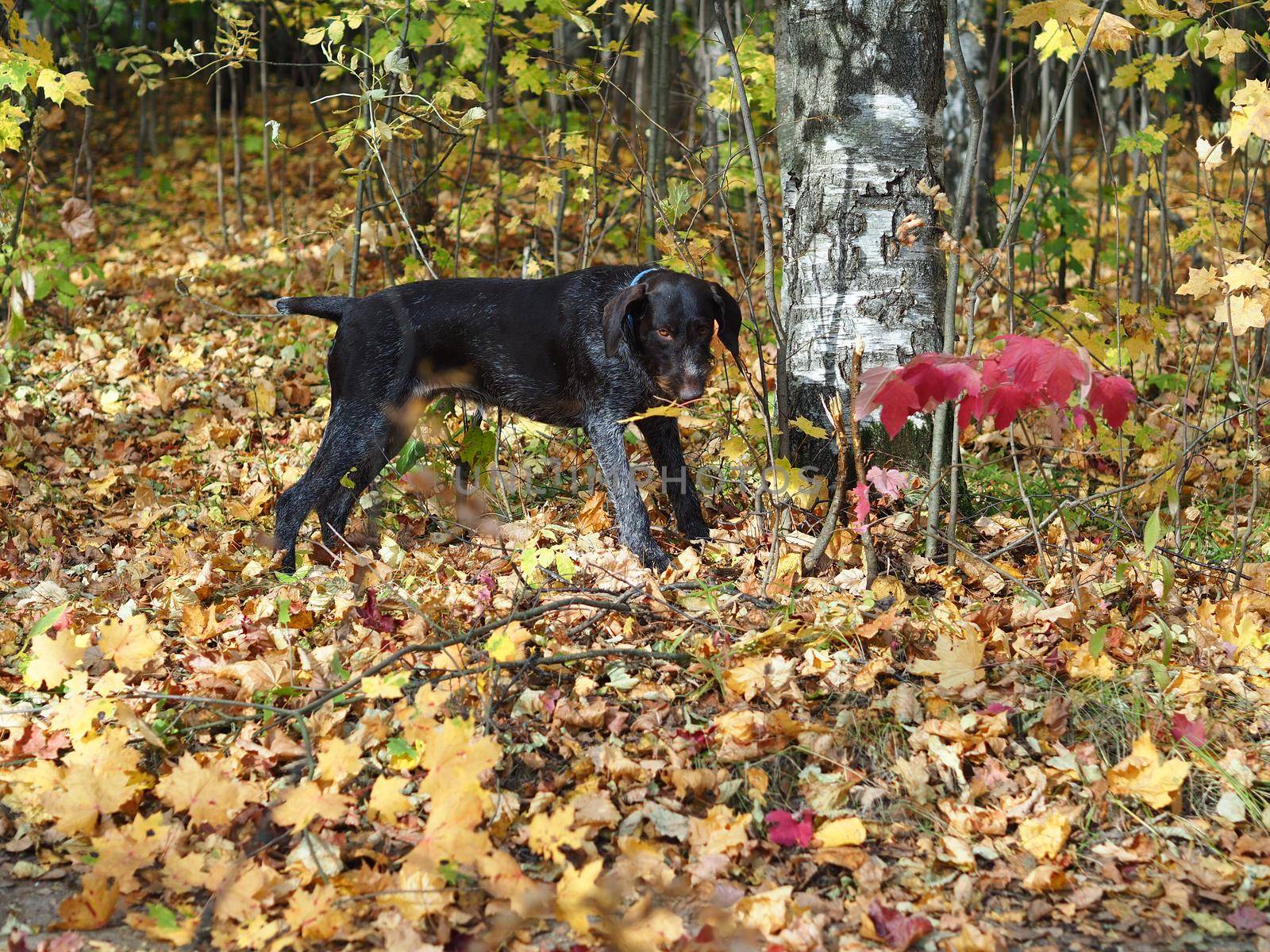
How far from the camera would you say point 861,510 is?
4215mm

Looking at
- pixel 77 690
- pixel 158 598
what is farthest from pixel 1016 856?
pixel 158 598

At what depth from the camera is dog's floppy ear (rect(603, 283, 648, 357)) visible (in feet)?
16.4

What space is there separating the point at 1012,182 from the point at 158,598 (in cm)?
491

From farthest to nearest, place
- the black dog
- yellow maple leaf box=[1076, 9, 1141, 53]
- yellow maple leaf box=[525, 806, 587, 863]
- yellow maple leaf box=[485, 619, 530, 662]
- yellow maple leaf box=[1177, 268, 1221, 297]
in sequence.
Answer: the black dog
yellow maple leaf box=[1177, 268, 1221, 297]
yellow maple leaf box=[1076, 9, 1141, 53]
yellow maple leaf box=[485, 619, 530, 662]
yellow maple leaf box=[525, 806, 587, 863]

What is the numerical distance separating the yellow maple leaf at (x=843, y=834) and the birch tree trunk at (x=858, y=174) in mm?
2149

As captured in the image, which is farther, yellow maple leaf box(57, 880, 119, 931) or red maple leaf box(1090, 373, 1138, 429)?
red maple leaf box(1090, 373, 1138, 429)

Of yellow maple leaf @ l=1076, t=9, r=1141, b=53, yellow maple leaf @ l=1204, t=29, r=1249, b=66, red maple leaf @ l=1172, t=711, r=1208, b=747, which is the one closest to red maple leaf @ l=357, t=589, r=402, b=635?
red maple leaf @ l=1172, t=711, r=1208, b=747

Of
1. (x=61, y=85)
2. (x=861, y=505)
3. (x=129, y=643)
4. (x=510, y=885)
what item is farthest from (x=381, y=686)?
(x=61, y=85)

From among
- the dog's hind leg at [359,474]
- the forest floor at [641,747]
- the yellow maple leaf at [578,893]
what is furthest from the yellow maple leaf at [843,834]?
the dog's hind leg at [359,474]

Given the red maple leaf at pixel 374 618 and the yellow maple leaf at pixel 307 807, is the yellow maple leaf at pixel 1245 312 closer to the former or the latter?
the red maple leaf at pixel 374 618

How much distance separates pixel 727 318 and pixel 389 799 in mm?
2805

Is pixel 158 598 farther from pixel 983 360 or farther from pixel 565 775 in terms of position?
pixel 983 360

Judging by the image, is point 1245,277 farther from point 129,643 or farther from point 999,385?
point 129,643

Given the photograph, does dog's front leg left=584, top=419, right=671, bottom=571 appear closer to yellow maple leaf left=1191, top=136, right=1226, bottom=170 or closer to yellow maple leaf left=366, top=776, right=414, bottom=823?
yellow maple leaf left=366, top=776, right=414, bottom=823
